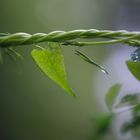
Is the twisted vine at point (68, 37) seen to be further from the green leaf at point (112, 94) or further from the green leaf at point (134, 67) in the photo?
the green leaf at point (112, 94)

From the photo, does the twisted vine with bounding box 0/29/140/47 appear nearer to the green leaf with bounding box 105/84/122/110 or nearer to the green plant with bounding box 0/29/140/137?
the green plant with bounding box 0/29/140/137

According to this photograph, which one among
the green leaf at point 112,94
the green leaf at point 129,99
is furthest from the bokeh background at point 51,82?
the green leaf at point 112,94

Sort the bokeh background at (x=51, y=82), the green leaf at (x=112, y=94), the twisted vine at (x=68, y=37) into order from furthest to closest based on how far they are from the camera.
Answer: the bokeh background at (x=51, y=82), the green leaf at (x=112, y=94), the twisted vine at (x=68, y=37)

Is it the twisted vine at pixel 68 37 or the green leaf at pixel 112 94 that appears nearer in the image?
the twisted vine at pixel 68 37

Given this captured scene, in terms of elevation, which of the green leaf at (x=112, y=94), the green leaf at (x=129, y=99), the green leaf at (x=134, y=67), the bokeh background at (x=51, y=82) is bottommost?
the bokeh background at (x=51, y=82)

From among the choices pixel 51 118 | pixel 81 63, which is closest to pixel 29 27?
pixel 81 63

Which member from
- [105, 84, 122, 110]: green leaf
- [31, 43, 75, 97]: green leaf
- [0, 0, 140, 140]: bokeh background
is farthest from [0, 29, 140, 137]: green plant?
[0, 0, 140, 140]: bokeh background

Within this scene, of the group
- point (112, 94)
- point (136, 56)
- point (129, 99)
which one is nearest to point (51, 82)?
point (129, 99)
